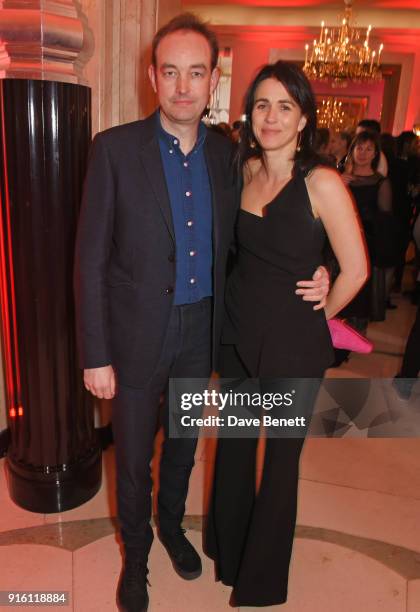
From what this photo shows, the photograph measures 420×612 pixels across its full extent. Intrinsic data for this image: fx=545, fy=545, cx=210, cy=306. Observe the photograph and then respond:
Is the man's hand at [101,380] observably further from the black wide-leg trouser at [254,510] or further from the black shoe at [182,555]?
the black shoe at [182,555]

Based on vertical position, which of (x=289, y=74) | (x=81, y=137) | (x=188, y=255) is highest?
(x=289, y=74)

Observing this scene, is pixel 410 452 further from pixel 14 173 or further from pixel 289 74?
pixel 14 173

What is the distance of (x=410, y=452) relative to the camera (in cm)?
299

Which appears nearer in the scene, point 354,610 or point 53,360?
point 354,610

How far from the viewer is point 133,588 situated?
6.09 feet

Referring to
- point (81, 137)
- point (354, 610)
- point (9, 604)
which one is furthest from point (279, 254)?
point (9, 604)

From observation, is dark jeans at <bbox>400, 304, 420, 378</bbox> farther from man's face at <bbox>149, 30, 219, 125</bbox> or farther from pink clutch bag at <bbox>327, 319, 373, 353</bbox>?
man's face at <bbox>149, 30, 219, 125</bbox>

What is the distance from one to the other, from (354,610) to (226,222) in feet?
4.65

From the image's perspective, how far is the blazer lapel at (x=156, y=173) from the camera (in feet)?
5.06

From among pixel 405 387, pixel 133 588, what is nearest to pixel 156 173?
pixel 133 588

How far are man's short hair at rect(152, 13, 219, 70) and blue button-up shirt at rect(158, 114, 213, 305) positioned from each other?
8.7 inches

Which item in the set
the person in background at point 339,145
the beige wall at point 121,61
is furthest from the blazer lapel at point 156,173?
the person in background at point 339,145

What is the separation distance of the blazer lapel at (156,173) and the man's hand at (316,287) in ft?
1.34

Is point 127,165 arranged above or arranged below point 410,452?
above
